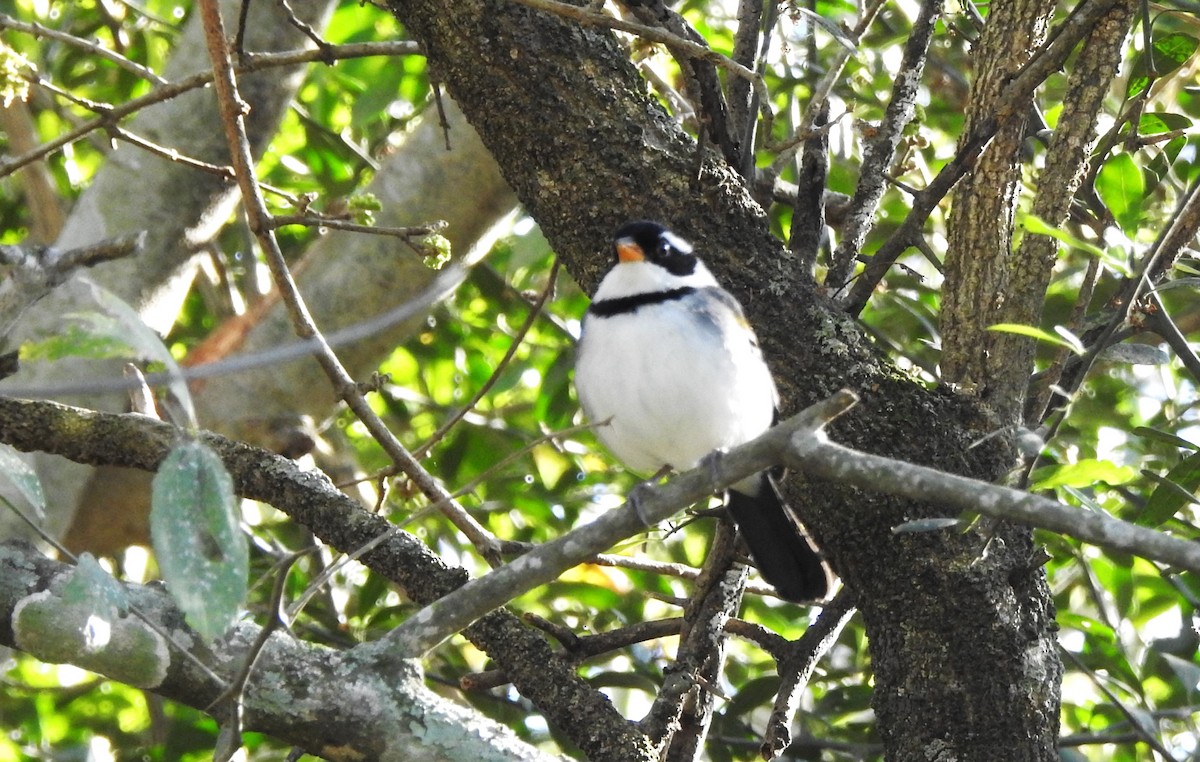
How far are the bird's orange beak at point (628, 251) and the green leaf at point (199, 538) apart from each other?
5.70 ft

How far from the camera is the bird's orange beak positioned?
3.43 metres

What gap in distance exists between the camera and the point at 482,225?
4961 mm

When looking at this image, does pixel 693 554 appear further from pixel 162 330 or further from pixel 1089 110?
pixel 1089 110

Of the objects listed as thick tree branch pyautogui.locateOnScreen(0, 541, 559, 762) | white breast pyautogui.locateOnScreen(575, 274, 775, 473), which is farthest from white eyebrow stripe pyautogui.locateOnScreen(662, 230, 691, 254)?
thick tree branch pyautogui.locateOnScreen(0, 541, 559, 762)

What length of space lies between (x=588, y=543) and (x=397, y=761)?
591mm

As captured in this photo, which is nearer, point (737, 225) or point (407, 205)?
point (737, 225)

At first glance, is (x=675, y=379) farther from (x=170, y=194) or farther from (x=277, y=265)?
(x=170, y=194)

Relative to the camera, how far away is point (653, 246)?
349 centimetres

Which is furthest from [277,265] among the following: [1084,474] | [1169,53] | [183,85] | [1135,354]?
[1169,53]

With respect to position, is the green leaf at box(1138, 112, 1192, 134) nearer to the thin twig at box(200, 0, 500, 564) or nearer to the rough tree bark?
the rough tree bark

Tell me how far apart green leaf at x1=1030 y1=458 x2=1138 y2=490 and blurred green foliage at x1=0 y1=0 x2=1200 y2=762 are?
70 cm

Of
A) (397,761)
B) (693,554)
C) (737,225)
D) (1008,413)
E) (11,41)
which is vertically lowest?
(397,761)

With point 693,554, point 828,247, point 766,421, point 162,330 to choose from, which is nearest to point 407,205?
point 162,330

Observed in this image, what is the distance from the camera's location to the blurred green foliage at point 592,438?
13.2ft
